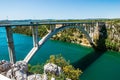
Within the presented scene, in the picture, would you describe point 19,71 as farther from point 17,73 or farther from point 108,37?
point 108,37

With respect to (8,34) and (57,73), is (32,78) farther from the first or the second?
(8,34)

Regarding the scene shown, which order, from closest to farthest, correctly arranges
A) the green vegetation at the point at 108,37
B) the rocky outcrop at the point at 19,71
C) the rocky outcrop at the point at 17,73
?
1. the rocky outcrop at the point at 17,73
2. the rocky outcrop at the point at 19,71
3. the green vegetation at the point at 108,37

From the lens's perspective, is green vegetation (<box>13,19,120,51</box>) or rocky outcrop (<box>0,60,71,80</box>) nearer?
rocky outcrop (<box>0,60,71,80</box>)

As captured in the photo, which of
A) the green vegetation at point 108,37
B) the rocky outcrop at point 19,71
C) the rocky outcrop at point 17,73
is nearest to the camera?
the rocky outcrop at point 17,73

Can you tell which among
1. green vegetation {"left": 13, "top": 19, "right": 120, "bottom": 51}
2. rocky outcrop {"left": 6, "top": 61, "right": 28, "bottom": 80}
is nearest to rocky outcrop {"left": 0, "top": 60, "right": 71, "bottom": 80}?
rocky outcrop {"left": 6, "top": 61, "right": 28, "bottom": 80}

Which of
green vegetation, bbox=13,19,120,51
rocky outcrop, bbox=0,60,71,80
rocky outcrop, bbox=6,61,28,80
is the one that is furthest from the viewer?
green vegetation, bbox=13,19,120,51

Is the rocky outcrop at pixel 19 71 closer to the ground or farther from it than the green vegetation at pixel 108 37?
farther from it

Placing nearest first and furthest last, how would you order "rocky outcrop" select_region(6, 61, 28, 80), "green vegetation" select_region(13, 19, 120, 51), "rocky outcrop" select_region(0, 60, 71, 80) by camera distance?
1. "rocky outcrop" select_region(6, 61, 28, 80)
2. "rocky outcrop" select_region(0, 60, 71, 80)
3. "green vegetation" select_region(13, 19, 120, 51)

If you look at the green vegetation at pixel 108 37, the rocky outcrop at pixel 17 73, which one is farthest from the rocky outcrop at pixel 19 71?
the green vegetation at pixel 108 37

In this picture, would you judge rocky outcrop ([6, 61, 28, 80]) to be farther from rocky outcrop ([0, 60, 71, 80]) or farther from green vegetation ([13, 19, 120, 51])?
green vegetation ([13, 19, 120, 51])

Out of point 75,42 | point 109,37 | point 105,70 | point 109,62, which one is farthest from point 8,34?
point 75,42

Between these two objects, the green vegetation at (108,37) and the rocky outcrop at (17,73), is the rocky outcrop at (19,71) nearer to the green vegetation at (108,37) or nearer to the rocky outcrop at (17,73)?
the rocky outcrop at (17,73)
